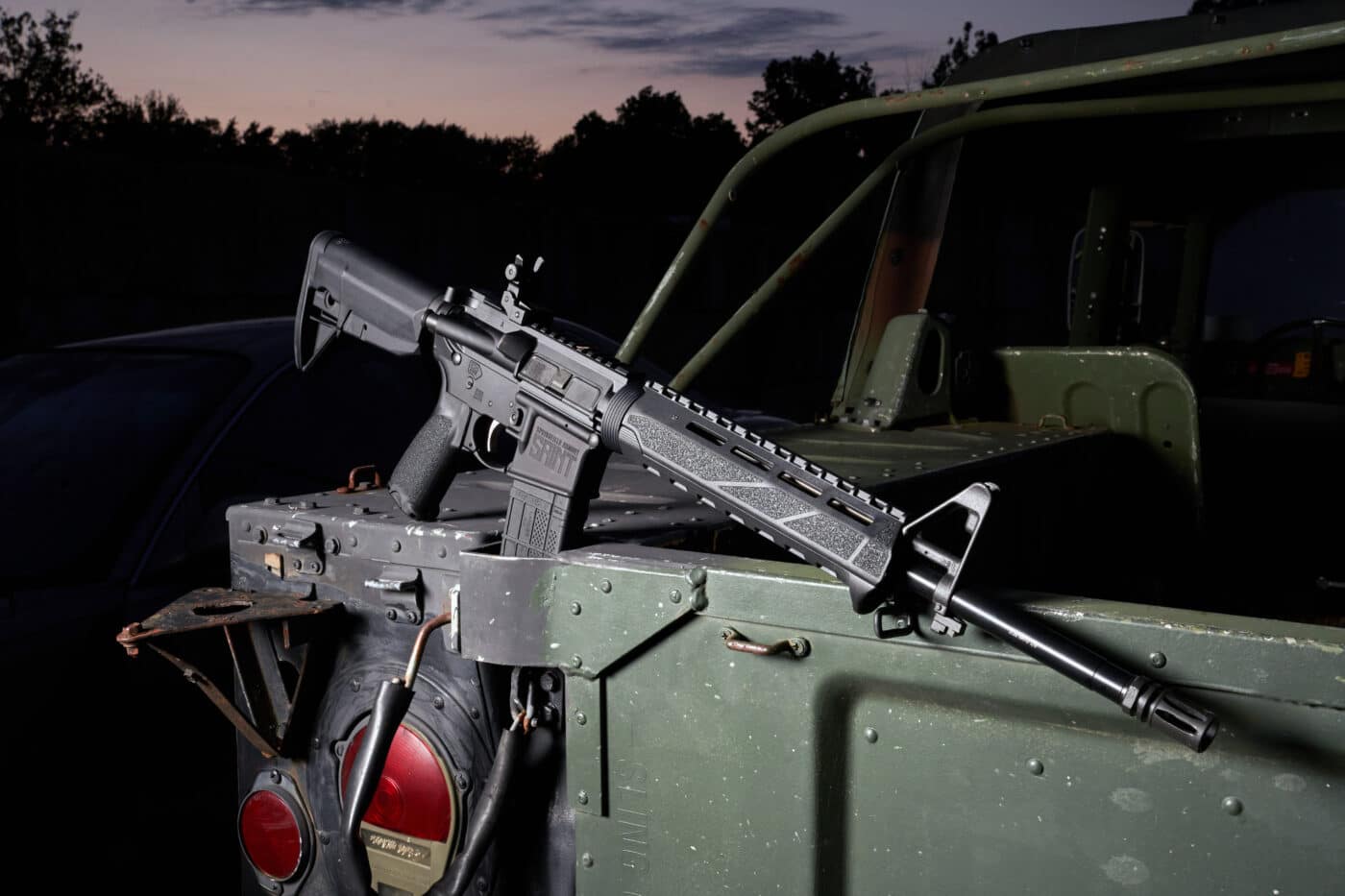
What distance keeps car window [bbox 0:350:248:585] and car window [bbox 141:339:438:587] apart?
111 mm

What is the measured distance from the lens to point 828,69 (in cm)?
2728

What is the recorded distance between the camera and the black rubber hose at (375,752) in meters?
1.83

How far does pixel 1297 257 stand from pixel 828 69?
79.8ft

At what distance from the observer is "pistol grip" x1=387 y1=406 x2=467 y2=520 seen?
204cm

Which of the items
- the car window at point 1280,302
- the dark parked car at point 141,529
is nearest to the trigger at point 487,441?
the dark parked car at point 141,529

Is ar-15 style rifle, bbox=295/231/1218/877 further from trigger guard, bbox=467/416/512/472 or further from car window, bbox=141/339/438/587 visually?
car window, bbox=141/339/438/587

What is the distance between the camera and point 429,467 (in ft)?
6.73

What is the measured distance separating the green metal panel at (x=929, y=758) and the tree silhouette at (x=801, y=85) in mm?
25872

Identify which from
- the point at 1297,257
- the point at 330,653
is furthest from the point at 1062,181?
the point at 330,653

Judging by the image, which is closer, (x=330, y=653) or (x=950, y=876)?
(x=950, y=876)

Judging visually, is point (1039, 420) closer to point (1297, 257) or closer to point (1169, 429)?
point (1169, 429)

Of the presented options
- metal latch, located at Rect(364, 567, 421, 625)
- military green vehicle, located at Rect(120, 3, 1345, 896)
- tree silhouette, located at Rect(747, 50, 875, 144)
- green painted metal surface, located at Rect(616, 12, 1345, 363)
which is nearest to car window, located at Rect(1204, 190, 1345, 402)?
military green vehicle, located at Rect(120, 3, 1345, 896)

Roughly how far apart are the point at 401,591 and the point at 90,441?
6.24 feet

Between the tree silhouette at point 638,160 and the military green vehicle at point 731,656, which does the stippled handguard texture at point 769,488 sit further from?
the tree silhouette at point 638,160
